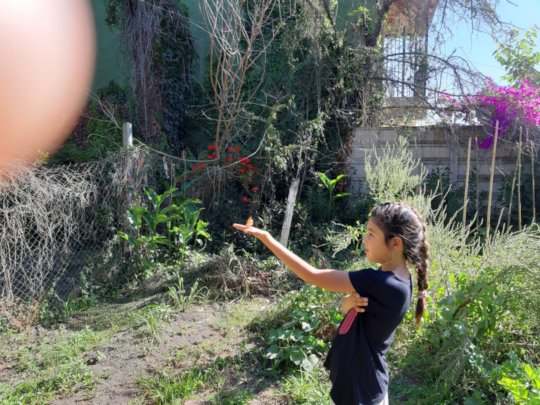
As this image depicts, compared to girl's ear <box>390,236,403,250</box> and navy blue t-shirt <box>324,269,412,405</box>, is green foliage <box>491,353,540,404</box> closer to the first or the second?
navy blue t-shirt <box>324,269,412,405</box>

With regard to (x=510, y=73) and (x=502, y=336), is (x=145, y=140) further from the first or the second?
(x=510, y=73)

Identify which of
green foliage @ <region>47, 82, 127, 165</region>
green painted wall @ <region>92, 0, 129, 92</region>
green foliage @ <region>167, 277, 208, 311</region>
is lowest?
green foliage @ <region>167, 277, 208, 311</region>

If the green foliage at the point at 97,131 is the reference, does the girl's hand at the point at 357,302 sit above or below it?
below

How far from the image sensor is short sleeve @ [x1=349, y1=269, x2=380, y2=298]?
165cm

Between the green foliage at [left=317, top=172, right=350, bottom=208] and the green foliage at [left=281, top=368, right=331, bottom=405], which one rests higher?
the green foliage at [left=317, top=172, right=350, bottom=208]

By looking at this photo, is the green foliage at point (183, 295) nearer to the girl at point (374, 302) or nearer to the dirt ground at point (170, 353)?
the dirt ground at point (170, 353)

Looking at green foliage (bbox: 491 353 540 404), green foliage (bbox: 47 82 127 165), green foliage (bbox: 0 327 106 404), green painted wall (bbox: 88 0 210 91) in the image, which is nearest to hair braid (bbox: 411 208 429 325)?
green foliage (bbox: 491 353 540 404)

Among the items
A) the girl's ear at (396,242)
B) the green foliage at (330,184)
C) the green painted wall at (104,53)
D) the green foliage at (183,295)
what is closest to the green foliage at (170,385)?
the green foliage at (183,295)

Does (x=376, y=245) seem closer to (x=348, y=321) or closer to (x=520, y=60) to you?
(x=348, y=321)

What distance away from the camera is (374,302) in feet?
5.49

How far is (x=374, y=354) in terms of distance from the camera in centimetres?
179

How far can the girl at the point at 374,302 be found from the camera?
66.6 inches

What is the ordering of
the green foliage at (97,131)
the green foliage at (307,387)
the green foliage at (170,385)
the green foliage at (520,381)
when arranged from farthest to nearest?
the green foliage at (97,131), the green foliage at (170,385), the green foliage at (307,387), the green foliage at (520,381)

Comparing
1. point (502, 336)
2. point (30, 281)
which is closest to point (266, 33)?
point (30, 281)
